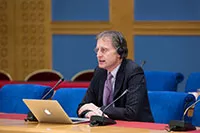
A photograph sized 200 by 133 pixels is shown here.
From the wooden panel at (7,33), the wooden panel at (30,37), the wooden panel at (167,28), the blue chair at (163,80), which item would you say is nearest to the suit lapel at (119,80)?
the blue chair at (163,80)

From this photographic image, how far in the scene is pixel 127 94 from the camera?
4.48 m

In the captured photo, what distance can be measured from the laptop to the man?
1.18ft

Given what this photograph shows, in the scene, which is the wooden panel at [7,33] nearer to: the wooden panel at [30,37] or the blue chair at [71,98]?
the wooden panel at [30,37]

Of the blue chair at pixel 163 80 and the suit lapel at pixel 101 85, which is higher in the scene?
the suit lapel at pixel 101 85

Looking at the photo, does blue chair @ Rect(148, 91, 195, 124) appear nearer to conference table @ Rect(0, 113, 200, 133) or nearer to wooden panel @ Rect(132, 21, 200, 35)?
conference table @ Rect(0, 113, 200, 133)

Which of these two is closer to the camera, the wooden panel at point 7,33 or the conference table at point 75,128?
the conference table at point 75,128

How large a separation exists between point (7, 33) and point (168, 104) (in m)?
5.79

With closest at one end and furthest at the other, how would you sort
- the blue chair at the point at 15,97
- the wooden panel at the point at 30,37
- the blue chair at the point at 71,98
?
the blue chair at the point at 71,98, the blue chair at the point at 15,97, the wooden panel at the point at 30,37

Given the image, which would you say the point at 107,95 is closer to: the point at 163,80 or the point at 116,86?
the point at 116,86

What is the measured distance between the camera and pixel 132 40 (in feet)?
29.6

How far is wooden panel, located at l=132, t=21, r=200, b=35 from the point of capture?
8664 millimetres

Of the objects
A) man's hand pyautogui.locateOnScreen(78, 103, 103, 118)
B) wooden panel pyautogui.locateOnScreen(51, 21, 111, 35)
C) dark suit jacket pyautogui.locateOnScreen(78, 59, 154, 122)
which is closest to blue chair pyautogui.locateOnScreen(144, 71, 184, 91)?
dark suit jacket pyautogui.locateOnScreen(78, 59, 154, 122)

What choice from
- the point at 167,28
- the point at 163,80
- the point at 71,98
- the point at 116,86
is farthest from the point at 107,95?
the point at 167,28

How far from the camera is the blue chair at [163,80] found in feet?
21.2
